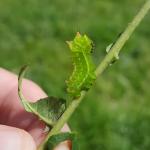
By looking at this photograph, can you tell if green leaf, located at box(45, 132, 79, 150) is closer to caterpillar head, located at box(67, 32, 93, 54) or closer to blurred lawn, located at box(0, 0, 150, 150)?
caterpillar head, located at box(67, 32, 93, 54)

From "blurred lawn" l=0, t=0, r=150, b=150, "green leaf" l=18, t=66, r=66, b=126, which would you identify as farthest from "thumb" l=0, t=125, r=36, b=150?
"blurred lawn" l=0, t=0, r=150, b=150

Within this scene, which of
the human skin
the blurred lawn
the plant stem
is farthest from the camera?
the blurred lawn

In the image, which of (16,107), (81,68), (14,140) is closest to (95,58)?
(16,107)

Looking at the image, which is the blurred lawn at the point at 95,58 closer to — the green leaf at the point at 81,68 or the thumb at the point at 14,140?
the thumb at the point at 14,140

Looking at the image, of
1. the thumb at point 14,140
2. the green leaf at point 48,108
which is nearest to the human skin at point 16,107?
the thumb at point 14,140

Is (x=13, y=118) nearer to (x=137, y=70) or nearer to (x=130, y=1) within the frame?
(x=137, y=70)

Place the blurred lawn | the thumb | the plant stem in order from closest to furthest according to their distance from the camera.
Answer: the plant stem, the thumb, the blurred lawn
